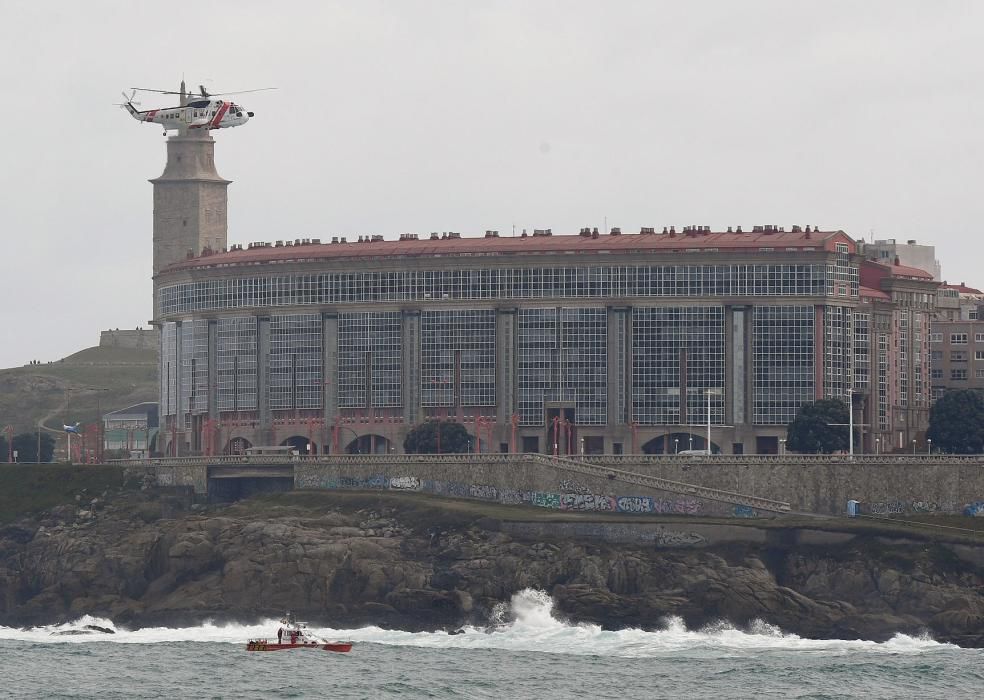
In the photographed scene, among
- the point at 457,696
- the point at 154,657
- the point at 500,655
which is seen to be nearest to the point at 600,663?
the point at 500,655

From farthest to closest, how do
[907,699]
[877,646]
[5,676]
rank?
[877,646], [5,676], [907,699]

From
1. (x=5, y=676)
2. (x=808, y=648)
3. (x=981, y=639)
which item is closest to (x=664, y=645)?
(x=808, y=648)

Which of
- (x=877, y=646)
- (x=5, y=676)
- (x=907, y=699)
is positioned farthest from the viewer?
(x=877, y=646)

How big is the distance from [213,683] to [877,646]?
2190 inches

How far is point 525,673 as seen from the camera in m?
183

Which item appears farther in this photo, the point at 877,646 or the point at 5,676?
the point at 877,646

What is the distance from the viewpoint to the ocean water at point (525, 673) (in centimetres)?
17350

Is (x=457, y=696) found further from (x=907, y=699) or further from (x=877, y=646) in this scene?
(x=877, y=646)

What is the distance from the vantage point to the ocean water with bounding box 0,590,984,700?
569 feet

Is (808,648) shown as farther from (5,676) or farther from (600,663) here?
(5,676)

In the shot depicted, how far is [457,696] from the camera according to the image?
17075 cm

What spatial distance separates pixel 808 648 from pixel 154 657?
52.6m

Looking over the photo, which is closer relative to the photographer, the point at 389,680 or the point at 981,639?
the point at 389,680

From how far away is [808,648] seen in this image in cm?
19750
